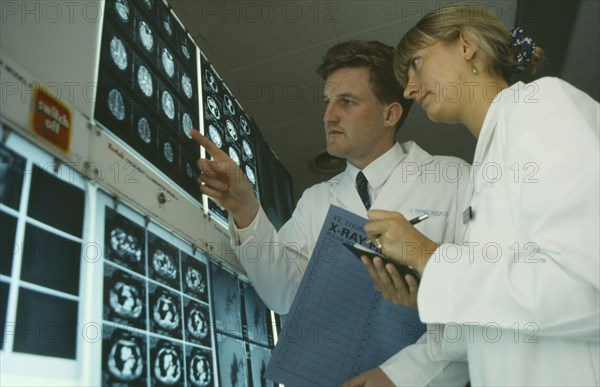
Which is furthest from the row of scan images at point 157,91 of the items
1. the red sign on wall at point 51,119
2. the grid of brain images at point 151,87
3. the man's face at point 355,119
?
the man's face at point 355,119

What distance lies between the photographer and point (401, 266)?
1069 millimetres

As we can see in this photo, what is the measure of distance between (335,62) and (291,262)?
0.81 metres

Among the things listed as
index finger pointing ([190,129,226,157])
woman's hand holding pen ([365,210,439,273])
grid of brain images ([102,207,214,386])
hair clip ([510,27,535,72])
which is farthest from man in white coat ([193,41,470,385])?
hair clip ([510,27,535,72])

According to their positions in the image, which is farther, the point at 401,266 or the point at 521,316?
the point at 401,266

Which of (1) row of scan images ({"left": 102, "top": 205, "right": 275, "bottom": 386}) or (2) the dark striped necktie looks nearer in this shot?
(1) row of scan images ({"left": 102, "top": 205, "right": 275, "bottom": 386})

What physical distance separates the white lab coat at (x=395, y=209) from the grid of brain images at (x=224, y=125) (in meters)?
0.18

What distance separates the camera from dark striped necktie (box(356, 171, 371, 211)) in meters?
1.66

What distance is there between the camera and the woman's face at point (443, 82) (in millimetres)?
1248

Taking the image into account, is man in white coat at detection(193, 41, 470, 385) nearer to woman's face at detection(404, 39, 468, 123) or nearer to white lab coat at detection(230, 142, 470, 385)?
white lab coat at detection(230, 142, 470, 385)

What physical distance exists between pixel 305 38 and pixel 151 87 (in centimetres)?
161

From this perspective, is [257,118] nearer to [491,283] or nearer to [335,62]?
[335,62]

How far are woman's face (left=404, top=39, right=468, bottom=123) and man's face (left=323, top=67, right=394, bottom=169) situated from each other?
41 cm

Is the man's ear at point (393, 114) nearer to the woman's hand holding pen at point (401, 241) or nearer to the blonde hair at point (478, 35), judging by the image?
the blonde hair at point (478, 35)

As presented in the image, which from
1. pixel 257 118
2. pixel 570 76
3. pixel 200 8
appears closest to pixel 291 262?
pixel 200 8
